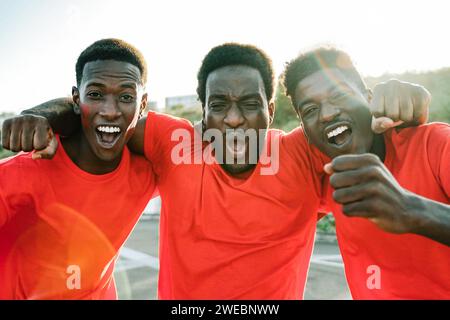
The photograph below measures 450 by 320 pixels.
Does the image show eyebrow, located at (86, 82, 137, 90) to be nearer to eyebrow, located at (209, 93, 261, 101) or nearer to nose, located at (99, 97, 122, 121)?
nose, located at (99, 97, 122, 121)

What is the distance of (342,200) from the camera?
4.16 feet

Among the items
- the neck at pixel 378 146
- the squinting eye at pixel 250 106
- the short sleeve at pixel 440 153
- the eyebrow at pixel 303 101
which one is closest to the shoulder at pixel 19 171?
the squinting eye at pixel 250 106

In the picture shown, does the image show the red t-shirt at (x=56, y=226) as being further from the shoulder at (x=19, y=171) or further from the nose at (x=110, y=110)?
the nose at (x=110, y=110)

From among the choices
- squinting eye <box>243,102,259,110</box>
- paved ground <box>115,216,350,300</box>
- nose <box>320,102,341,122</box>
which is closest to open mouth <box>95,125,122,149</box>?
squinting eye <box>243,102,259,110</box>

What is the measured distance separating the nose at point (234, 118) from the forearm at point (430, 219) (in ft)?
3.87

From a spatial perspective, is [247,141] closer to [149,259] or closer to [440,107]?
[149,259]

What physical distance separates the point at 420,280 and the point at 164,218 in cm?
149

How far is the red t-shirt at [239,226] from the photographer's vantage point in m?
2.27

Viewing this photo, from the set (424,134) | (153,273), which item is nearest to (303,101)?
(424,134)

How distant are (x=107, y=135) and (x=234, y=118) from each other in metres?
0.77

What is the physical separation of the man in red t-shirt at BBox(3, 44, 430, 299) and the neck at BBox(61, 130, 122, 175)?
0.74 feet

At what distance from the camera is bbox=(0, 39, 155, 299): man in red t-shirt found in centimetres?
228
